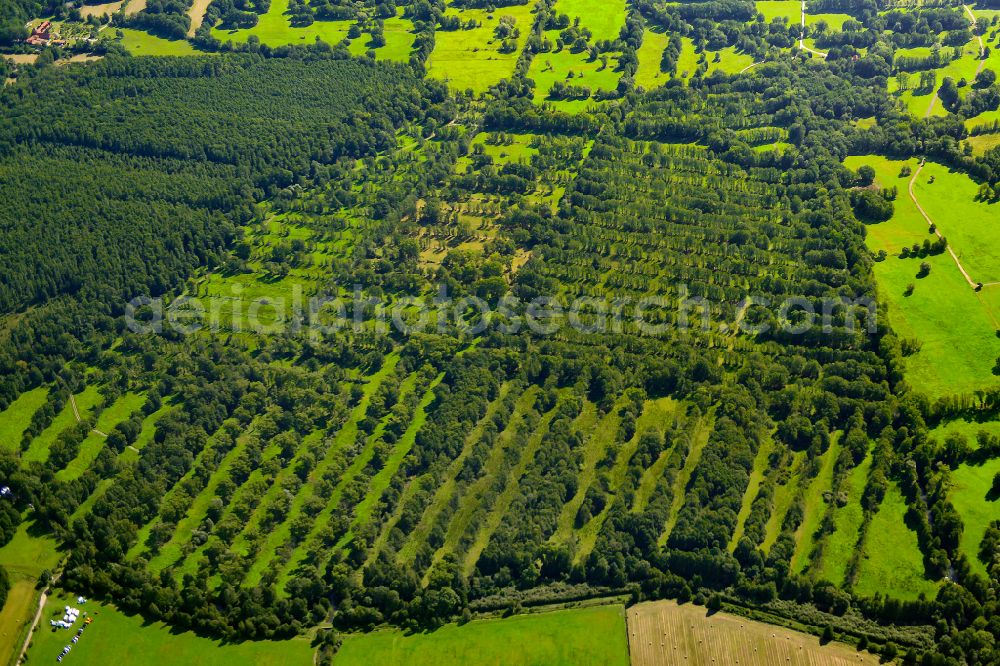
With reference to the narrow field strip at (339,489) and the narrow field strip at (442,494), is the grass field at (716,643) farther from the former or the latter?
the narrow field strip at (339,489)

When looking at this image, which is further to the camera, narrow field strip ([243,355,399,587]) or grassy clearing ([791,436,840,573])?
narrow field strip ([243,355,399,587])

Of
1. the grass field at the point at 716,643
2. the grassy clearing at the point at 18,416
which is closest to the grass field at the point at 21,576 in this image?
the grassy clearing at the point at 18,416

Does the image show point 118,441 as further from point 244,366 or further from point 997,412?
point 997,412

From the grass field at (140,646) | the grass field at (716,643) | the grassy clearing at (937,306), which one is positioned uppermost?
the grassy clearing at (937,306)

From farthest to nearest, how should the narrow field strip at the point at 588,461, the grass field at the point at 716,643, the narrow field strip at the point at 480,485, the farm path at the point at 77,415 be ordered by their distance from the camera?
the farm path at the point at 77,415 < the narrow field strip at the point at 588,461 < the narrow field strip at the point at 480,485 < the grass field at the point at 716,643

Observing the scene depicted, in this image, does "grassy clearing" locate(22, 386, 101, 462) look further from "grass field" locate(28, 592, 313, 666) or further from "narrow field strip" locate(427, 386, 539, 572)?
"narrow field strip" locate(427, 386, 539, 572)

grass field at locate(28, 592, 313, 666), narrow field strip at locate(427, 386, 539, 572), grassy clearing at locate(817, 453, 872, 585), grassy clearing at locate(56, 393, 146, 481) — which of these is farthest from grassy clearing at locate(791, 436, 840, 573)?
grassy clearing at locate(56, 393, 146, 481)

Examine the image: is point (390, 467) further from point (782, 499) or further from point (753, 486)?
point (782, 499)

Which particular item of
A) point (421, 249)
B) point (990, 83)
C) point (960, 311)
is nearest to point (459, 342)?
point (421, 249)
